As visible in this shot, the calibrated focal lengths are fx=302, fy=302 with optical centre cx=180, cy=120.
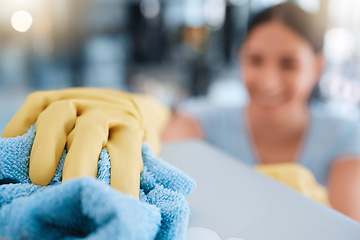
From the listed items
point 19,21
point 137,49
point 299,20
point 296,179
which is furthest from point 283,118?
point 19,21

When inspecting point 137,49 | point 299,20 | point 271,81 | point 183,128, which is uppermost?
point 299,20

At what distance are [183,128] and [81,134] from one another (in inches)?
22.3

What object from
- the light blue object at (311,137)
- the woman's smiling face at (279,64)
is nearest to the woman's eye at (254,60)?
the woman's smiling face at (279,64)

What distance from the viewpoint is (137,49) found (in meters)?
2.83

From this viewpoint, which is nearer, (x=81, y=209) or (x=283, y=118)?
(x=81, y=209)

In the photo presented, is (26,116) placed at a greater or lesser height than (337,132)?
greater

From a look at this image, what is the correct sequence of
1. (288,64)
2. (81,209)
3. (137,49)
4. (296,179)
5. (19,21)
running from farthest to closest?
(137,49)
(19,21)
(288,64)
(296,179)
(81,209)

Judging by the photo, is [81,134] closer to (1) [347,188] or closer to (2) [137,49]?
(1) [347,188]

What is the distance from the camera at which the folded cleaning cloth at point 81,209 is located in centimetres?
20

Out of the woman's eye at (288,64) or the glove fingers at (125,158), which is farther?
the woman's eye at (288,64)

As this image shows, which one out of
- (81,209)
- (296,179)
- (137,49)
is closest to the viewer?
(81,209)

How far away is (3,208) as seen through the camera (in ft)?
0.70

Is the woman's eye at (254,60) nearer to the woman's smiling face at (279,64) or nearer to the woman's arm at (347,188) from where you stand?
the woman's smiling face at (279,64)

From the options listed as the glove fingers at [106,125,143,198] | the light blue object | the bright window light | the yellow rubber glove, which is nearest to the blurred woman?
the light blue object
